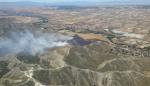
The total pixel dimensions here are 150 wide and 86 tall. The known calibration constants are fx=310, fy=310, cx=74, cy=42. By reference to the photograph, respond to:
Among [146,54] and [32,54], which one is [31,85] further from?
[146,54]

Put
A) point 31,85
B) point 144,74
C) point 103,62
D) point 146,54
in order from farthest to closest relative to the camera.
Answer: point 146,54
point 103,62
point 144,74
point 31,85

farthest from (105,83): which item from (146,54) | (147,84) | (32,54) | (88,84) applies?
(146,54)

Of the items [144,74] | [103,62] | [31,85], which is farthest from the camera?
[103,62]

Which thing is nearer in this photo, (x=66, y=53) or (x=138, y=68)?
(x=138, y=68)

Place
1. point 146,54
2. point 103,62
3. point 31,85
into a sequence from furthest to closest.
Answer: point 146,54 < point 103,62 < point 31,85

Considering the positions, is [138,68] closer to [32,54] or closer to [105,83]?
[105,83]

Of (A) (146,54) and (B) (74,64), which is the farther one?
(A) (146,54)

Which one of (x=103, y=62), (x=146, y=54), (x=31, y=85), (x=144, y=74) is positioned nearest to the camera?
(x=31, y=85)

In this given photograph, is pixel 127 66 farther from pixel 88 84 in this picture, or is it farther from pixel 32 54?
pixel 32 54

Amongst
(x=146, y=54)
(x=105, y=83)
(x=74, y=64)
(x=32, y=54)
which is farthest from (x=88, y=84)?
(x=146, y=54)
